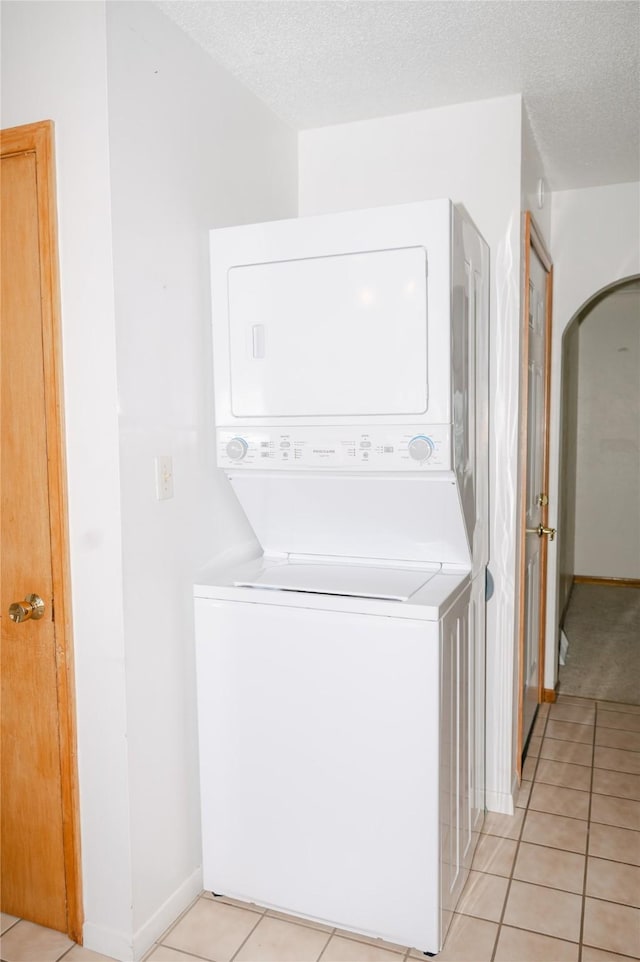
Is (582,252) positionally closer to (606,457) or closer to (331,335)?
(331,335)

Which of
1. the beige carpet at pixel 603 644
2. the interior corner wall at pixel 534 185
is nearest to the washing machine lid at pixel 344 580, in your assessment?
the interior corner wall at pixel 534 185

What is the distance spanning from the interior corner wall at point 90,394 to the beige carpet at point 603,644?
2.62m

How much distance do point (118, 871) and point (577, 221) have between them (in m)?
3.22

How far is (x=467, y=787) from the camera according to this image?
Answer: 2.24 m

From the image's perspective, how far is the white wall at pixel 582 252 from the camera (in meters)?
3.33

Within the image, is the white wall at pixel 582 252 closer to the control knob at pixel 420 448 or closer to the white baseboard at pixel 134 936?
the control knob at pixel 420 448

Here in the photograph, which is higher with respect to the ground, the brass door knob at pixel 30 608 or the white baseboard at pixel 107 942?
the brass door knob at pixel 30 608

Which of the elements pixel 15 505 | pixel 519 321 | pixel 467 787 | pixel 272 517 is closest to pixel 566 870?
pixel 467 787

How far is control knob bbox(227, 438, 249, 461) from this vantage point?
2076mm

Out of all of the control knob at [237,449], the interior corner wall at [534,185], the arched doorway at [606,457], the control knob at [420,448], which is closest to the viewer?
the control knob at [420,448]

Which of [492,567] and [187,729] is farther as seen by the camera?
[492,567]

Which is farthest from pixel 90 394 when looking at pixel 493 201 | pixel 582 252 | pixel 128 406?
pixel 582 252

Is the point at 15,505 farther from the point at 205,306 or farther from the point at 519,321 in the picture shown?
the point at 519,321

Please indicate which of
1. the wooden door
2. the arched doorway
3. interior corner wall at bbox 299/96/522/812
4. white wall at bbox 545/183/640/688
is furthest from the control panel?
the arched doorway
